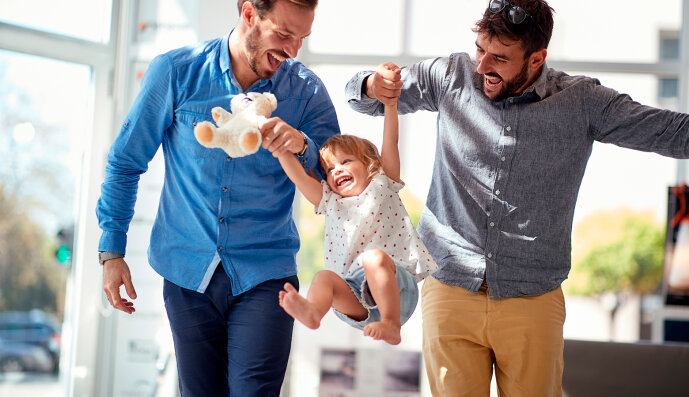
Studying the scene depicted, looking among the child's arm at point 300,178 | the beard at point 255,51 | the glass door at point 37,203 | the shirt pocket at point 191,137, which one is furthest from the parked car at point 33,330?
the beard at point 255,51

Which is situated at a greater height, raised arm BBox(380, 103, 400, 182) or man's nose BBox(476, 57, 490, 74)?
man's nose BBox(476, 57, 490, 74)

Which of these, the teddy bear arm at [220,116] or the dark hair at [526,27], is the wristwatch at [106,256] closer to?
the teddy bear arm at [220,116]

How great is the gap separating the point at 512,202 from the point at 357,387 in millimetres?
2763

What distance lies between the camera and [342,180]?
2.12m

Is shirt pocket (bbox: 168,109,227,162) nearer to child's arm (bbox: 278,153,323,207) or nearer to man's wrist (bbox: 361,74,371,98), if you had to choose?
child's arm (bbox: 278,153,323,207)

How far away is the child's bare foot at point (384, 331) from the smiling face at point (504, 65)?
841 mm

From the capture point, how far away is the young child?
6.39ft

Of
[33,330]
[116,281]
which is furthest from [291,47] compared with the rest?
[33,330]

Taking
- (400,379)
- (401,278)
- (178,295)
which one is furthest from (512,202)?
(400,379)

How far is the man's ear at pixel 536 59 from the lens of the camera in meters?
2.19

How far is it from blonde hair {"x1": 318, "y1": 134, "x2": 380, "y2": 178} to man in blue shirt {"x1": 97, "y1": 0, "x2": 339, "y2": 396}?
5 cm

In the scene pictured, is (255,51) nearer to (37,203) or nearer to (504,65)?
(504,65)

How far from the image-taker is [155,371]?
4.46m

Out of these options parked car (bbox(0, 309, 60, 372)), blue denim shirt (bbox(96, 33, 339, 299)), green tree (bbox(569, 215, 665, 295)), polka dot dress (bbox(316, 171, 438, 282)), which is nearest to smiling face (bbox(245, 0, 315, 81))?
blue denim shirt (bbox(96, 33, 339, 299))
